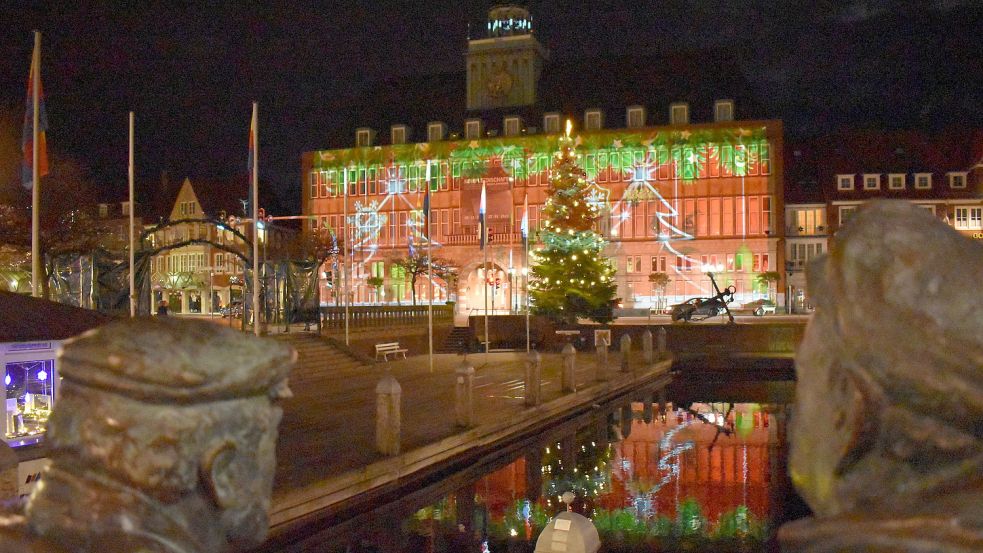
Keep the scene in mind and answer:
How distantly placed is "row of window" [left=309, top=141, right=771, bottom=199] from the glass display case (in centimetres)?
5110

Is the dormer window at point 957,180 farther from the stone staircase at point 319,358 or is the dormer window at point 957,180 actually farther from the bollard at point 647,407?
the stone staircase at point 319,358

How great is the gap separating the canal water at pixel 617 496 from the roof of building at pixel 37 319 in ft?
13.3

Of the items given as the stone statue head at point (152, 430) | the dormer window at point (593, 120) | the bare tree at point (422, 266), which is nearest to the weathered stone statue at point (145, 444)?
the stone statue head at point (152, 430)

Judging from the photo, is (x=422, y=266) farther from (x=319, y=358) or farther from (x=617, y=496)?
(x=617, y=496)

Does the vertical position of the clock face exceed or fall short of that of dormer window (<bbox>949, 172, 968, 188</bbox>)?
it exceeds it

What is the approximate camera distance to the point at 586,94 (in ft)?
228

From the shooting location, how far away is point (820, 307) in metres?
1.50

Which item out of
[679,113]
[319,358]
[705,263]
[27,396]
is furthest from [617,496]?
[679,113]

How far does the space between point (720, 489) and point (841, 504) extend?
12030mm

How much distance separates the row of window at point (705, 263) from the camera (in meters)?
61.8

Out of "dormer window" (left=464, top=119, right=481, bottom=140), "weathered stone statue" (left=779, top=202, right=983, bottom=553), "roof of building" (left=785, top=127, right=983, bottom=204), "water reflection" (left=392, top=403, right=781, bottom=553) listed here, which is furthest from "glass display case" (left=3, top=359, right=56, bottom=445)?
"roof of building" (left=785, top=127, right=983, bottom=204)

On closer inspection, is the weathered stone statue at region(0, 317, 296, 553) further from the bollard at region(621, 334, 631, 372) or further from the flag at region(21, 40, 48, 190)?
the bollard at region(621, 334, 631, 372)

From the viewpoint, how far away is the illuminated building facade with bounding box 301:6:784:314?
6250 centimetres

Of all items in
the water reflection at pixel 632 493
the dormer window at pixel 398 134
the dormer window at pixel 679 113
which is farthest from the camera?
the dormer window at pixel 398 134
